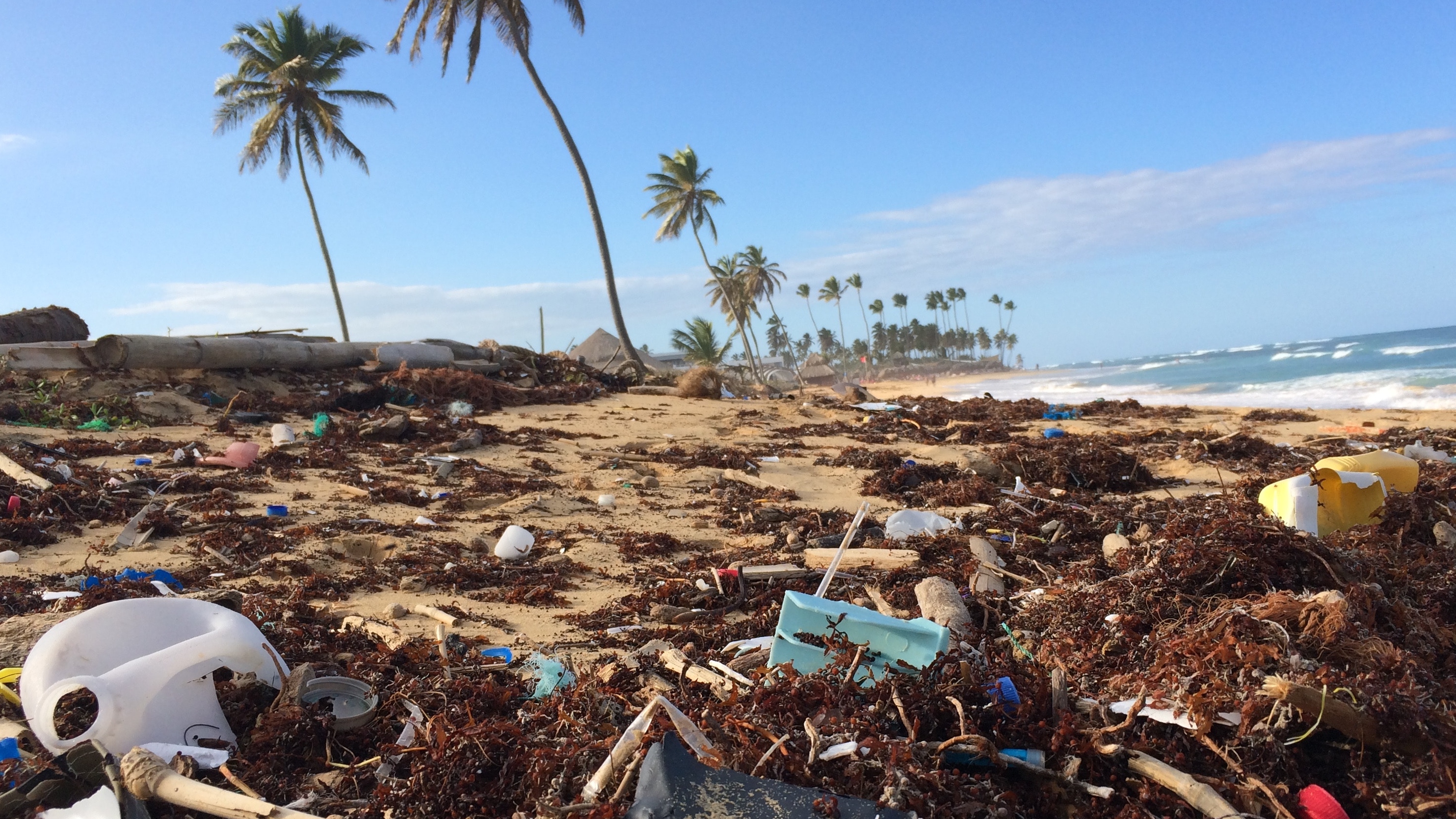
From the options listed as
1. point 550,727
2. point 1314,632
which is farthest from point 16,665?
point 1314,632

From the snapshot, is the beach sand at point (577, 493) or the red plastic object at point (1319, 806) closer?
the red plastic object at point (1319, 806)

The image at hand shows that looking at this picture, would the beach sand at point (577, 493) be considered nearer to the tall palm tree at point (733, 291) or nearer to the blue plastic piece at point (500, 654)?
the blue plastic piece at point (500, 654)

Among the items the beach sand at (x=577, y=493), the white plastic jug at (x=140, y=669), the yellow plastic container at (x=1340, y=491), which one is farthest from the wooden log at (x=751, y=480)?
the white plastic jug at (x=140, y=669)

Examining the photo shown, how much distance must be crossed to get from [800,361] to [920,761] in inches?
3390

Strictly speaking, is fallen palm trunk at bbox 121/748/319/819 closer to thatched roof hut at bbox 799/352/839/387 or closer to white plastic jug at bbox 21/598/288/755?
white plastic jug at bbox 21/598/288/755

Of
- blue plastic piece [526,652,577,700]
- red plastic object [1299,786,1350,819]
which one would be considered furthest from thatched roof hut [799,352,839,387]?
red plastic object [1299,786,1350,819]

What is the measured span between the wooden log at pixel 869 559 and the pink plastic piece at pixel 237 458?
18.2 ft

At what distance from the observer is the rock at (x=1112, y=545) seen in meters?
3.66

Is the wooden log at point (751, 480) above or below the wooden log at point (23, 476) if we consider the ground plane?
below

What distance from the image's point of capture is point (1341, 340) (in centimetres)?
7262

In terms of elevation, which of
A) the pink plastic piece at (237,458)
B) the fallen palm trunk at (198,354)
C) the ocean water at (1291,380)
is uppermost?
the fallen palm trunk at (198,354)

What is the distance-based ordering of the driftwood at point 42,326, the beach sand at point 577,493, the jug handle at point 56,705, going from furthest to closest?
the driftwood at point 42,326
the beach sand at point 577,493
the jug handle at point 56,705

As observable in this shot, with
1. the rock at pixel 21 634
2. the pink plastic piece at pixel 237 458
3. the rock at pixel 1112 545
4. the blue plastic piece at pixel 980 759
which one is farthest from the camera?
the pink plastic piece at pixel 237 458

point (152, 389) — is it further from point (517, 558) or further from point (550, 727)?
point (550, 727)
